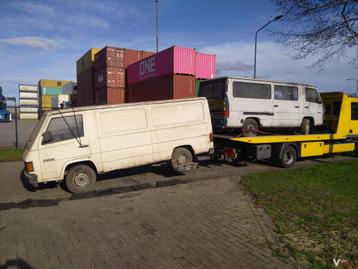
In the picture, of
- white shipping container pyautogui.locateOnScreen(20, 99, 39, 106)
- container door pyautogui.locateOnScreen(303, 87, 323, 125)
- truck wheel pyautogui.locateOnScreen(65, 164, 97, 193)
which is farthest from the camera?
white shipping container pyautogui.locateOnScreen(20, 99, 39, 106)

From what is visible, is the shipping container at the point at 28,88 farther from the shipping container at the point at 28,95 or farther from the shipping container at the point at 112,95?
the shipping container at the point at 112,95

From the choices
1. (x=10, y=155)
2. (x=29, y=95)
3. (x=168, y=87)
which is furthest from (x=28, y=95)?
(x=10, y=155)

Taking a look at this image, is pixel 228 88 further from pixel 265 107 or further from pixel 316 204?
pixel 316 204

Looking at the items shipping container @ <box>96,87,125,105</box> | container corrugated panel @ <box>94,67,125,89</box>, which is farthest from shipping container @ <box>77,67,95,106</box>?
container corrugated panel @ <box>94,67,125,89</box>

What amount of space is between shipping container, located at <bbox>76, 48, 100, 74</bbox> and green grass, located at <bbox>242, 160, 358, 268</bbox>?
112 ft

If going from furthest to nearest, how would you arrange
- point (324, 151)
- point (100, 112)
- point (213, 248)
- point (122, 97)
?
point (122, 97) < point (324, 151) < point (100, 112) < point (213, 248)

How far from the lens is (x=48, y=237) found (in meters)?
4.56

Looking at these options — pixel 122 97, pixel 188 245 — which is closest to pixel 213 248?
pixel 188 245

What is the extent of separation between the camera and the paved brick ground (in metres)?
A: 3.79

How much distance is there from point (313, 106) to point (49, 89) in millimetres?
79012

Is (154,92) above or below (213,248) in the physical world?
above

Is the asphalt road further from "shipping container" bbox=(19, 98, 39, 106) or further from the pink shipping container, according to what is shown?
"shipping container" bbox=(19, 98, 39, 106)

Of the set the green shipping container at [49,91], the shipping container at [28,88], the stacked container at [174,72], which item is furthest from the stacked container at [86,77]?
the shipping container at [28,88]

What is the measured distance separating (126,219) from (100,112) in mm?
3160
